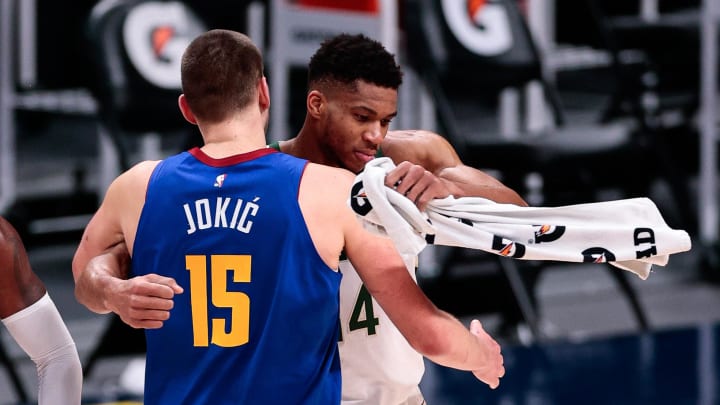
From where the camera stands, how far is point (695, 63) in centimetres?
746

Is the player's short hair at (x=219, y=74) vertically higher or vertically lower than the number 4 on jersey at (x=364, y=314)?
higher

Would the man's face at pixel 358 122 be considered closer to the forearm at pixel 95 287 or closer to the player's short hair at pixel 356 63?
the player's short hair at pixel 356 63

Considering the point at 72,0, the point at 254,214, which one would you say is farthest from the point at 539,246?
the point at 72,0

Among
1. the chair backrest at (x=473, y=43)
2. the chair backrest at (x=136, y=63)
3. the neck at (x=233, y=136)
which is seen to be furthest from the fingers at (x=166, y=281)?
the chair backrest at (x=473, y=43)

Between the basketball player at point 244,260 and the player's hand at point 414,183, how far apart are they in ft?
0.29

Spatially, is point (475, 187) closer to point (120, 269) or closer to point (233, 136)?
point (233, 136)

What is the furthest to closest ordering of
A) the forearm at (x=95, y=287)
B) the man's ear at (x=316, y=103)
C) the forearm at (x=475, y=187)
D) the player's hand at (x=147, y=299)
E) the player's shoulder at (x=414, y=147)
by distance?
the player's shoulder at (x=414, y=147), the man's ear at (x=316, y=103), the forearm at (x=475, y=187), the forearm at (x=95, y=287), the player's hand at (x=147, y=299)

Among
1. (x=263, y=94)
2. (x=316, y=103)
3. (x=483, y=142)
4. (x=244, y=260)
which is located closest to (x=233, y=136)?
(x=263, y=94)

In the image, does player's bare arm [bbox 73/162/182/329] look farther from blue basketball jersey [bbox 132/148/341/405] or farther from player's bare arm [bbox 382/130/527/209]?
player's bare arm [bbox 382/130/527/209]

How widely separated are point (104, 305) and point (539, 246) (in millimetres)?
710

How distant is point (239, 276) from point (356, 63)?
554 millimetres

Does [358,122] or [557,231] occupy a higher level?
[358,122]

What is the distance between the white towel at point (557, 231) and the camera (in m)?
1.89

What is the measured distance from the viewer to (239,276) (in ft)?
6.02
